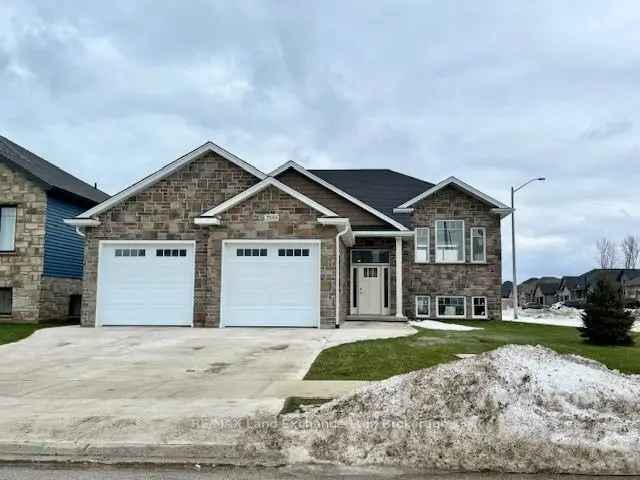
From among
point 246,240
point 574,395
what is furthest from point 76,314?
point 574,395

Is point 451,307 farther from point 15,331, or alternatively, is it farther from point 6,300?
point 6,300

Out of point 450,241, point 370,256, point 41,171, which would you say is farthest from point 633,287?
point 41,171

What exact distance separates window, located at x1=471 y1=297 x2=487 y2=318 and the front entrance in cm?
431

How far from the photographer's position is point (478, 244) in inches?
985

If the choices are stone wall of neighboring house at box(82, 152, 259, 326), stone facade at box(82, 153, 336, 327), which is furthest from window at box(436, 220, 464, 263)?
stone wall of neighboring house at box(82, 152, 259, 326)

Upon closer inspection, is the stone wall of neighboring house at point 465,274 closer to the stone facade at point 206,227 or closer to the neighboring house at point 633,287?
the stone facade at point 206,227

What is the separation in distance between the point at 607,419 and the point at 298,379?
4795 mm

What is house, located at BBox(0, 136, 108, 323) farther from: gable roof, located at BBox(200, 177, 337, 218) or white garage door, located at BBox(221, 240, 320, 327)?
white garage door, located at BBox(221, 240, 320, 327)

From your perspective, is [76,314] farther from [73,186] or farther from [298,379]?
[298,379]

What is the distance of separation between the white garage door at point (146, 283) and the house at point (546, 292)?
278ft

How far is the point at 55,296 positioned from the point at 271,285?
376 inches

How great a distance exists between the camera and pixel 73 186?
82.2 ft

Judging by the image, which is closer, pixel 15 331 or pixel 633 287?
pixel 15 331

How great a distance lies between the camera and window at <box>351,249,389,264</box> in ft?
74.6
